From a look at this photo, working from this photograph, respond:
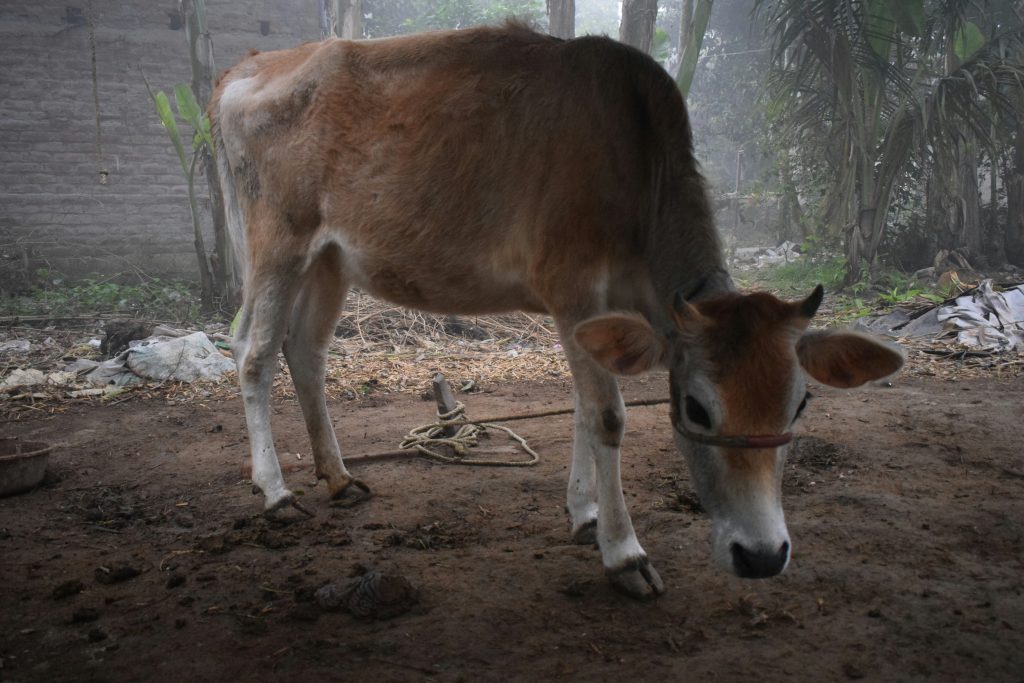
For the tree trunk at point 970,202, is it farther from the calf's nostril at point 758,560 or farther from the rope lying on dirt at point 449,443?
the calf's nostril at point 758,560

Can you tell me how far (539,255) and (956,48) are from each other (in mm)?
10696

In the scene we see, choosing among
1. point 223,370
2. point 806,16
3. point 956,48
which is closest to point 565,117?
point 223,370

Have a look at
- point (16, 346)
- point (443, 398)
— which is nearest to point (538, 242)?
point (443, 398)

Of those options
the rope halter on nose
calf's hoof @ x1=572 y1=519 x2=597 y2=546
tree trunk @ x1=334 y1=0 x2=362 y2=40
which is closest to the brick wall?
tree trunk @ x1=334 y1=0 x2=362 y2=40

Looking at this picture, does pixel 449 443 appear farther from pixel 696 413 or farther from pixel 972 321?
pixel 972 321

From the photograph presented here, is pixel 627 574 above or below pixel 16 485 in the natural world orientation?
above

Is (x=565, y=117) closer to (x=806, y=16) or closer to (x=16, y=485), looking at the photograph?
(x=16, y=485)

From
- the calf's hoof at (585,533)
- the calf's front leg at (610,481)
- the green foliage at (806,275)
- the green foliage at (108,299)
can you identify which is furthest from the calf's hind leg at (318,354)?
the green foliage at (806,275)

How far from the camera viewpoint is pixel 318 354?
4.10 m

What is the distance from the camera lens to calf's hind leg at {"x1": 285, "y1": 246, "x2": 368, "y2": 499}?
13.0 feet

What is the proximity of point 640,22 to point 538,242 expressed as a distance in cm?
807

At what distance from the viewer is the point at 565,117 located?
310cm

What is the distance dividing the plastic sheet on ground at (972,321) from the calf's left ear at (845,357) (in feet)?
16.0

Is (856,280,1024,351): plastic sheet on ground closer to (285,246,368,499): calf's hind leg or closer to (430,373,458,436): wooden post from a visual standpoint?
(430,373,458,436): wooden post
